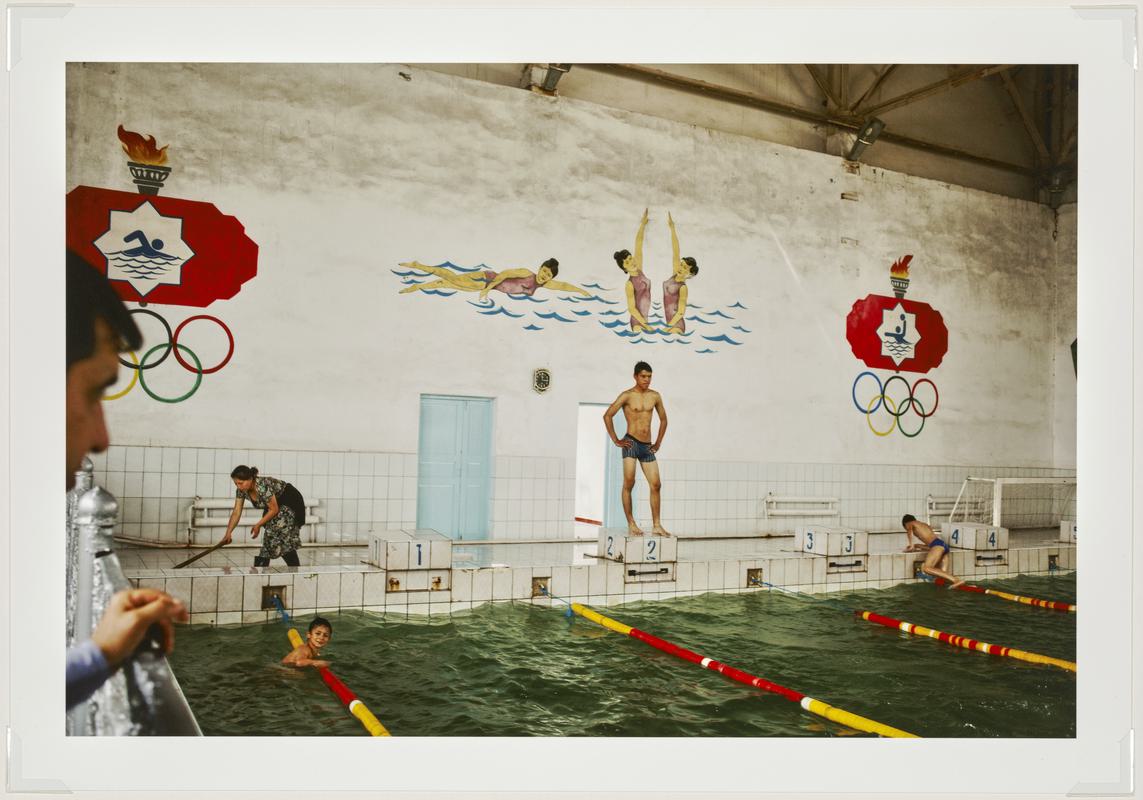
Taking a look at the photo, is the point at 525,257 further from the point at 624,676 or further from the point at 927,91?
the point at 927,91

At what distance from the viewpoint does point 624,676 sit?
5.66 m

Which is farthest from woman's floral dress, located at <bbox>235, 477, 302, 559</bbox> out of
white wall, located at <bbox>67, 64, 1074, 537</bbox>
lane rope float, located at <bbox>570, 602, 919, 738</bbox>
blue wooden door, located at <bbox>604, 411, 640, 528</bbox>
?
blue wooden door, located at <bbox>604, 411, 640, 528</bbox>

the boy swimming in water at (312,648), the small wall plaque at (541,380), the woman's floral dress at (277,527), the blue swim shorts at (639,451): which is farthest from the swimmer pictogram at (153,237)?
the blue swim shorts at (639,451)

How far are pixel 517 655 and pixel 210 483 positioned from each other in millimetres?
3817

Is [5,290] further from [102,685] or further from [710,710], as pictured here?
[710,710]

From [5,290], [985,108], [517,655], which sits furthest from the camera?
[985,108]

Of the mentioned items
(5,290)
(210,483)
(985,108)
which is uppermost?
(985,108)

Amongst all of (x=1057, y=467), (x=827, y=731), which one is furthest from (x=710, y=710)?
(x=1057, y=467)

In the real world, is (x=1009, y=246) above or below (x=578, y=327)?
above

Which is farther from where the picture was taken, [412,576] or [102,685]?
[412,576]

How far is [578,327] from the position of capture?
9820 mm

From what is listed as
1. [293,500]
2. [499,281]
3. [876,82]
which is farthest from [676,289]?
[293,500]

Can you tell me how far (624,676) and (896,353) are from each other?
774cm

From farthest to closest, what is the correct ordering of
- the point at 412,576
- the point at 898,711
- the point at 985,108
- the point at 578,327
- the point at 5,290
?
the point at 985,108, the point at 578,327, the point at 412,576, the point at 898,711, the point at 5,290
